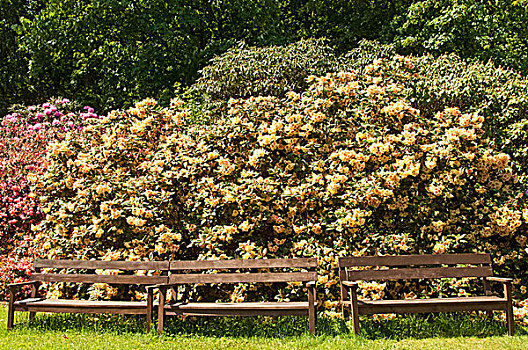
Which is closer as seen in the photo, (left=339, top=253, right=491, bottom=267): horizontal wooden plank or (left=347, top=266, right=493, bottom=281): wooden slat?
(left=347, top=266, right=493, bottom=281): wooden slat

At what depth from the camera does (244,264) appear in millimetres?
5348

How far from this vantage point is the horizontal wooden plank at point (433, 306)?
4.68 meters

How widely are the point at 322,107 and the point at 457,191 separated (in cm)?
201

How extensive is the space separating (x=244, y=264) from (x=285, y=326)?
77 centimetres

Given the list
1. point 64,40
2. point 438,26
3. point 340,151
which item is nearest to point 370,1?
point 438,26

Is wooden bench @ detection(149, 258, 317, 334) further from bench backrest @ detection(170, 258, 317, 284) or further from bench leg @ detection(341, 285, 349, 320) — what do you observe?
bench leg @ detection(341, 285, 349, 320)

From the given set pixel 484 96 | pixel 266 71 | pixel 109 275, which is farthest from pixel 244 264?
pixel 266 71

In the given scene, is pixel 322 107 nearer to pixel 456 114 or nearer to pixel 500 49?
pixel 456 114

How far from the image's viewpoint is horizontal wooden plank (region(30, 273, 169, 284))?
5.32 meters

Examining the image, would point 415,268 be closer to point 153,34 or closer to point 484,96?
point 484,96

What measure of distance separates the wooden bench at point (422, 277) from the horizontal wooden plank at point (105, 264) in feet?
6.51

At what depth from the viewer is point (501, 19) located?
12664 mm

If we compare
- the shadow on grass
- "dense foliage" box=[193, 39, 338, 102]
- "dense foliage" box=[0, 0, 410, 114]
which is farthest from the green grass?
"dense foliage" box=[0, 0, 410, 114]

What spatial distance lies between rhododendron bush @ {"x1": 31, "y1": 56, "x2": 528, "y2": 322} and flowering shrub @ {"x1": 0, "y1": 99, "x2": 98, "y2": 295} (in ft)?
2.80
